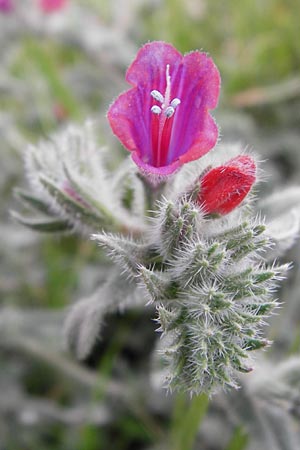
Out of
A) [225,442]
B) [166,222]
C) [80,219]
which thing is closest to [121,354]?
[225,442]

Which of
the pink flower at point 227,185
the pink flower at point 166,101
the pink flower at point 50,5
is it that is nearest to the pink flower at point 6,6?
the pink flower at point 50,5

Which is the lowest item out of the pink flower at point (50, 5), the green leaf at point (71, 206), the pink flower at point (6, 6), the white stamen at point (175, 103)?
the green leaf at point (71, 206)

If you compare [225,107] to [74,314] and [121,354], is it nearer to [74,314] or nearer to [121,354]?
[121,354]

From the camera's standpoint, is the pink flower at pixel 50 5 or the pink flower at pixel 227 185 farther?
the pink flower at pixel 50 5

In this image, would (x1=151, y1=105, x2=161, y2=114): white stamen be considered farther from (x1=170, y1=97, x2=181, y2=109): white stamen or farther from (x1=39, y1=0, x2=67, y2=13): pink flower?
(x1=39, y1=0, x2=67, y2=13): pink flower

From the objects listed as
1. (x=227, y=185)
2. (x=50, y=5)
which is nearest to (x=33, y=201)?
(x=227, y=185)

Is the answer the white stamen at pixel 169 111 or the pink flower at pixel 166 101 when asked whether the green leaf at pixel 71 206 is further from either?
the white stamen at pixel 169 111
